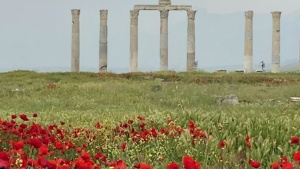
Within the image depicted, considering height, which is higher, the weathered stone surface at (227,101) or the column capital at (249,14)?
the column capital at (249,14)

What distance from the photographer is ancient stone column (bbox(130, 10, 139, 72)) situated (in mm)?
78875

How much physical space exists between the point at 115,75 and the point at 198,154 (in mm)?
46694

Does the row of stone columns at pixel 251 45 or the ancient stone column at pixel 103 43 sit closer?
the row of stone columns at pixel 251 45

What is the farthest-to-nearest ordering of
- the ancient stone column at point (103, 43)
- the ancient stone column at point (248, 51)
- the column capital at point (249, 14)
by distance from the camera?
the column capital at point (249, 14) → the ancient stone column at point (103, 43) → the ancient stone column at point (248, 51)

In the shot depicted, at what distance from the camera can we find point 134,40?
79625 millimetres

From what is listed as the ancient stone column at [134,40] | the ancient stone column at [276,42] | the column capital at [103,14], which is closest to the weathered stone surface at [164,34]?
the ancient stone column at [134,40]

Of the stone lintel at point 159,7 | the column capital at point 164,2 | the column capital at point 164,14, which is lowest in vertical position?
the column capital at point 164,14

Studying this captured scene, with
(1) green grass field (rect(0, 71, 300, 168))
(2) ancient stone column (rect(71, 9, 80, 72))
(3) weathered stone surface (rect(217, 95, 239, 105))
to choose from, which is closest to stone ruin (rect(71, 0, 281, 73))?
(2) ancient stone column (rect(71, 9, 80, 72))

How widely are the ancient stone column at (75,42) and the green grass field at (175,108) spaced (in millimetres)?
17605

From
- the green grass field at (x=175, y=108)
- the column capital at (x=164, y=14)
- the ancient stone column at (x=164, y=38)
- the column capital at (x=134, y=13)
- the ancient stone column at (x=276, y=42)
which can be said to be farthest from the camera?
the ancient stone column at (x=276, y=42)

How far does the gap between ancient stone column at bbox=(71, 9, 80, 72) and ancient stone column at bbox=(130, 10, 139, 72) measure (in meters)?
6.75

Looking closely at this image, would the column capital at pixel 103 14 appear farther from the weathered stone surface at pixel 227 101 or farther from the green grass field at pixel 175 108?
the weathered stone surface at pixel 227 101

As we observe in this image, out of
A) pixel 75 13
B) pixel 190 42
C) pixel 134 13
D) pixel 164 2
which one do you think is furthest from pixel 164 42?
pixel 75 13

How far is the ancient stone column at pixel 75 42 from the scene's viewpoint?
258 feet
